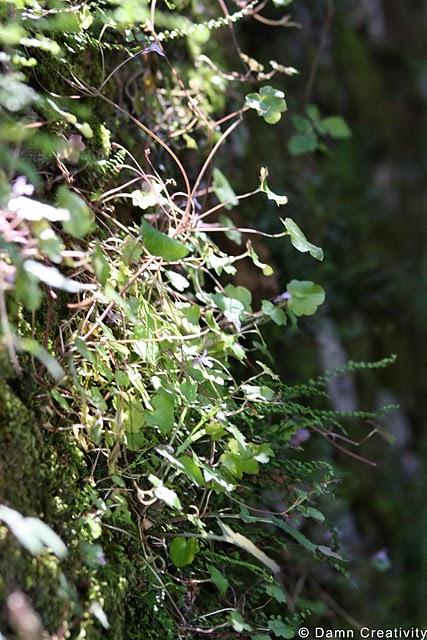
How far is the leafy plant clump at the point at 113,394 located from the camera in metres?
0.97

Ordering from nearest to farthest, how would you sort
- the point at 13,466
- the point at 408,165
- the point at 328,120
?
the point at 13,466 → the point at 328,120 → the point at 408,165

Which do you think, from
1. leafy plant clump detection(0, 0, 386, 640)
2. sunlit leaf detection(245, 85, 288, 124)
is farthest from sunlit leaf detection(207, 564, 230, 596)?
sunlit leaf detection(245, 85, 288, 124)

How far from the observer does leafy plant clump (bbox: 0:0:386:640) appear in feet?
3.17

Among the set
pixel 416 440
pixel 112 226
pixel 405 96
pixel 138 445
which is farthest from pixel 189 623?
pixel 405 96

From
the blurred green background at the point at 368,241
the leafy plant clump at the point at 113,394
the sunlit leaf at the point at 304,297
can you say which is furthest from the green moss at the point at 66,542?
the blurred green background at the point at 368,241

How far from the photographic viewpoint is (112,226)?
1226mm

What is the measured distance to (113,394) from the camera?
1.08 metres

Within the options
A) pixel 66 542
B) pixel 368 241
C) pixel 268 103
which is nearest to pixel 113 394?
pixel 66 542

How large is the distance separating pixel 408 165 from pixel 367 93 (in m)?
0.35

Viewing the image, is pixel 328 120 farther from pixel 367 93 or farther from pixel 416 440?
pixel 416 440

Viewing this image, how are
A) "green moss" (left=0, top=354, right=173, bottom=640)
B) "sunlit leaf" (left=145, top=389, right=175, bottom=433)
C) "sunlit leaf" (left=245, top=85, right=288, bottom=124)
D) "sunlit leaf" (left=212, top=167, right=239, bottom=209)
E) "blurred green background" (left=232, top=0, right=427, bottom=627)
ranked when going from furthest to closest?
1. "blurred green background" (left=232, top=0, right=427, bottom=627)
2. "sunlit leaf" (left=212, top=167, right=239, bottom=209)
3. "sunlit leaf" (left=245, top=85, right=288, bottom=124)
4. "sunlit leaf" (left=145, top=389, right=175, bottom=433)
5. "green moss" (left=0, top=354, right=173, bottom=640)

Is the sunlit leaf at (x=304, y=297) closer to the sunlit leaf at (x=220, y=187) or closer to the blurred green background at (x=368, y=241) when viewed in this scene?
the sunlit leaf at (x=220, y=187)

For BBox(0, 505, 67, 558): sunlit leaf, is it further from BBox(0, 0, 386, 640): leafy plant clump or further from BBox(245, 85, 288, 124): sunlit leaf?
BBox(245, 85, 288, 124): sunlit leaf

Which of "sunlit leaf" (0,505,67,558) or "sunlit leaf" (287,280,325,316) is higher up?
"sunlit leaf" (0,505,67,558)
